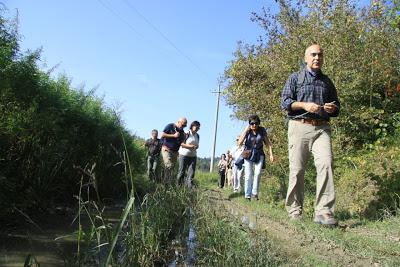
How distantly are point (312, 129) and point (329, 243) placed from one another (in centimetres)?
164

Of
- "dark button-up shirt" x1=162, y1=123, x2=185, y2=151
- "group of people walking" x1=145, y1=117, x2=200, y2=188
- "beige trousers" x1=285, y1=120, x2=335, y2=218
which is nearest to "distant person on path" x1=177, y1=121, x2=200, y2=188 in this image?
"group of people walking" x1=145, y1=117, x2=200, y2=188

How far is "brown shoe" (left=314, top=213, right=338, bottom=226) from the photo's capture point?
17.1 feet

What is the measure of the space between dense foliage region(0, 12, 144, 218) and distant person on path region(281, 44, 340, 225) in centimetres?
216

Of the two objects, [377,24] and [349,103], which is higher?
[377,24]

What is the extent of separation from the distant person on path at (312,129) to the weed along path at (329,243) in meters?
0.31

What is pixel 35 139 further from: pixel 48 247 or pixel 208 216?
pixel 208 216

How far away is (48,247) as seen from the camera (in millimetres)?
3975

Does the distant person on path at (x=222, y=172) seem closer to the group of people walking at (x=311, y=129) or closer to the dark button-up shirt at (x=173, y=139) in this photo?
the dark button-up shirt at (x=173, y=139)

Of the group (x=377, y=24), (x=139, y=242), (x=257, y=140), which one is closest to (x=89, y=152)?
(x=257, y=140)

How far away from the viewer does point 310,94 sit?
5520 millimetres

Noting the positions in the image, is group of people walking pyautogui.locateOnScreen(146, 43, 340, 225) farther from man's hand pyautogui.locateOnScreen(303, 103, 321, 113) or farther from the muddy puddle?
the muddy puddle

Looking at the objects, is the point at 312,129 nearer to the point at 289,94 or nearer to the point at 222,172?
the point at 289,94

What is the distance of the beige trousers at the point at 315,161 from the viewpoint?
17.4 feet

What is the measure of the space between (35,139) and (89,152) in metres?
2.10
